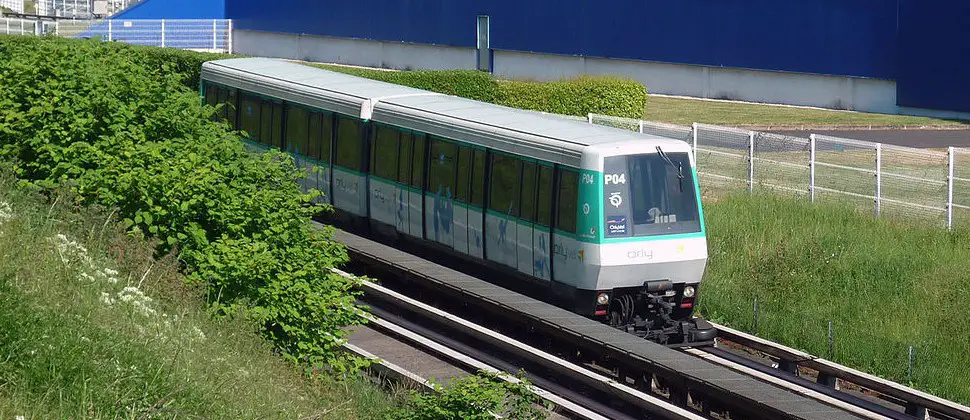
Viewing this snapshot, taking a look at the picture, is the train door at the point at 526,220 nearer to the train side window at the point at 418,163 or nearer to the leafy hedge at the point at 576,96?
the train side window at the point at 418,163

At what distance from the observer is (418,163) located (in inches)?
777

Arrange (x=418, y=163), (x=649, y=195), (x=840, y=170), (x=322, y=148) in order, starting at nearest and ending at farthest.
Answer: (x=649, y=195)
(x=418, y=163)
(x=322, y=148)
(x=840, y=170)

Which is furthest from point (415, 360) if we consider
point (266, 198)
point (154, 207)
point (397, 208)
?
point (397, 208)

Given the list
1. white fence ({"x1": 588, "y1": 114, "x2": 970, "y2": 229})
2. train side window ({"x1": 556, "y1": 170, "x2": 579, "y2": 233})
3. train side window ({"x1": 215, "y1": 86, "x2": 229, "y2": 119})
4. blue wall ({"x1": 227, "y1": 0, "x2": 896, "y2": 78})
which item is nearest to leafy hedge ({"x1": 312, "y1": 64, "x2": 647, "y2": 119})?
white fence ({"x1": 588, "y1": 114, "x2": 970, "y2": 229})

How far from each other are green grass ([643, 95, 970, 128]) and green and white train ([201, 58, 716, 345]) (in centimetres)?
1663

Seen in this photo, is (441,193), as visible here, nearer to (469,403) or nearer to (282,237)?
(282,237)

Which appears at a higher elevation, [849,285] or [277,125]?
[277,125]

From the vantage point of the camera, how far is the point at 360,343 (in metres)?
16.4

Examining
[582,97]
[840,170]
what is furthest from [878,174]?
[582,97]

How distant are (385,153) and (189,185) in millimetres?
7279

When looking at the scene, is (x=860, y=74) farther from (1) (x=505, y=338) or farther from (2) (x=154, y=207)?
(2) (x=154, y=207)

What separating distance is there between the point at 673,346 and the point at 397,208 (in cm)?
602

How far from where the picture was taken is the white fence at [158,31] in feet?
204

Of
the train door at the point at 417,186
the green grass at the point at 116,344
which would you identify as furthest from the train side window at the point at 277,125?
the green grass at the point at 116,344
